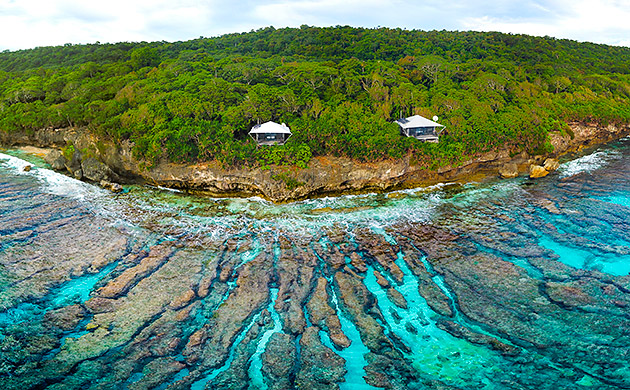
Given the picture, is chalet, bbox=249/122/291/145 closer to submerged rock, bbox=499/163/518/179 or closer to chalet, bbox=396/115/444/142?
chalet, bbox=396/115/444/142

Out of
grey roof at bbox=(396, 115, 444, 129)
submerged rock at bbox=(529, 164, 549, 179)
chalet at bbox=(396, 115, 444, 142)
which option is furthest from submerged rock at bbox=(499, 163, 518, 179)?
grey roof at bbox=(396, 115, 444, 129)

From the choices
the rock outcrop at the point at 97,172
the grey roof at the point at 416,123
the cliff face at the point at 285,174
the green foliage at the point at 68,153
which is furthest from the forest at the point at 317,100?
the green foliage at the point at 68,153

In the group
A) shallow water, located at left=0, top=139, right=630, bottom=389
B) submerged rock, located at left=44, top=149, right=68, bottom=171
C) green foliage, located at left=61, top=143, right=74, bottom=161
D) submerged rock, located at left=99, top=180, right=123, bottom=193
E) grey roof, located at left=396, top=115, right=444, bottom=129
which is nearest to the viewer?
shallow water, located at left=0, top=139, right=630, bottom=389

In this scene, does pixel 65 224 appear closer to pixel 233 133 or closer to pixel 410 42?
pixel 233 133

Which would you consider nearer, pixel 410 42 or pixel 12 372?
pixel 12 372

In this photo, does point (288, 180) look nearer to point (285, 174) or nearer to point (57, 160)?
point (285, 174)

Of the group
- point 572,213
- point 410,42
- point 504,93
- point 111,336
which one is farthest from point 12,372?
point 410,42
